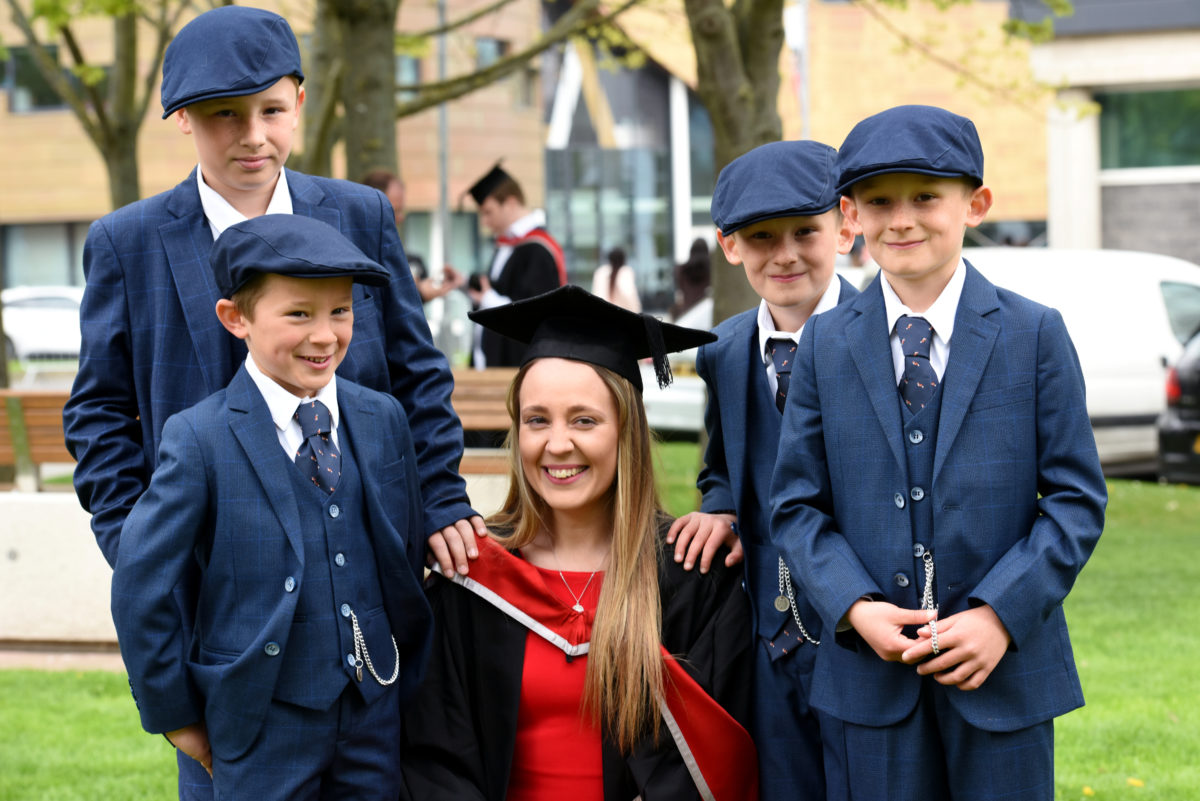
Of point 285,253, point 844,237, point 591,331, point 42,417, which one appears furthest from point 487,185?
point 285,253

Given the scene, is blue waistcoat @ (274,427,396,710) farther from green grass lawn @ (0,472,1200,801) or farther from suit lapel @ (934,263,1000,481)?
suit lapel @ (934,263,1000,481)

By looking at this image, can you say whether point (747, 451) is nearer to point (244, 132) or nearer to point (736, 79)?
point (244, 132)

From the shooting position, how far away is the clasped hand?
2650 millimetres

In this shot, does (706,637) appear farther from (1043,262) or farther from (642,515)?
(1043,262)

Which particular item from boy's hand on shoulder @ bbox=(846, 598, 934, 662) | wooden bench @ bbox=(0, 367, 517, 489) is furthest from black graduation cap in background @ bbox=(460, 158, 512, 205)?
boy's hand on shoulder @ bbox=(846, 598, 934, 662)

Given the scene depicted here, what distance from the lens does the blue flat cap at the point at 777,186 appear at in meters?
3.25

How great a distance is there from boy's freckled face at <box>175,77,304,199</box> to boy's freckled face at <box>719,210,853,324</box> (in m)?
1.11

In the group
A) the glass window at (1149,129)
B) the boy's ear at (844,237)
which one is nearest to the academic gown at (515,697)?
the boy's ear at (844,237)

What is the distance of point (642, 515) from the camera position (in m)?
3.33

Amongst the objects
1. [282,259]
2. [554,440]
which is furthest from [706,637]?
[282,259]

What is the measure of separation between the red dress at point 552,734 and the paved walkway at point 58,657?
3.63 metres

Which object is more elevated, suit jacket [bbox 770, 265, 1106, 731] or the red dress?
suit jacket [bbox 770, 265, 1106, 731]

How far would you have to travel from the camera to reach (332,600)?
111 inches

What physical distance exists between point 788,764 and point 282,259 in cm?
166
